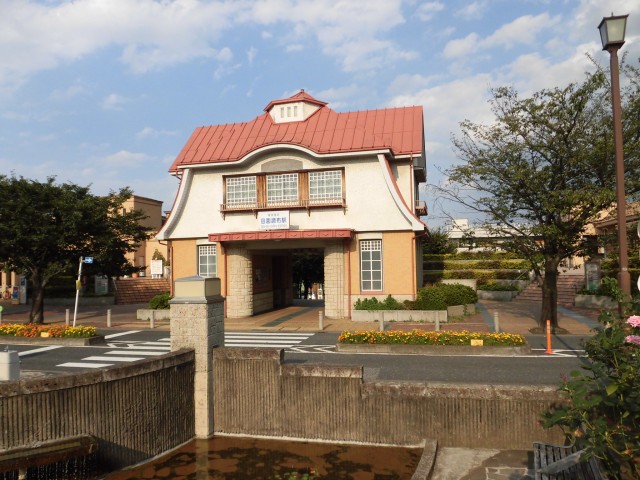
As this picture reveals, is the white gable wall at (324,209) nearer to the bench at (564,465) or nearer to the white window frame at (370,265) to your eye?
the white window frame at (370,265)

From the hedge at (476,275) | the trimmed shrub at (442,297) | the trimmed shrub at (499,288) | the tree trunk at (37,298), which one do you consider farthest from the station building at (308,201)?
the trimmed shrub at (499,288)

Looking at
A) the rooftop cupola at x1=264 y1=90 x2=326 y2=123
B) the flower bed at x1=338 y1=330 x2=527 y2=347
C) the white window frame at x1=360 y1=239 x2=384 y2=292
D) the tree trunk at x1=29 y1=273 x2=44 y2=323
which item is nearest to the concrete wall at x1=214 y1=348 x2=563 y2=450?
the flower bed at x1=338 y1=330 x2=527 y2=347

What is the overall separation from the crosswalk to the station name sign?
6.09 metres

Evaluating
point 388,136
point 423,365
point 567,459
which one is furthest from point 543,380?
point 388,136

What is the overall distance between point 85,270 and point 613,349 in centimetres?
2721

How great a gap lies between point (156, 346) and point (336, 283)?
9717 millimetres

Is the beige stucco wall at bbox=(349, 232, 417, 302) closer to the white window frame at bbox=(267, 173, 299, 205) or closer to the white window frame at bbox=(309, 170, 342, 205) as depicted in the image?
the white window frame at bbox=(309, 170, 342, 205)

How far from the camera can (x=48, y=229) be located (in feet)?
75.5

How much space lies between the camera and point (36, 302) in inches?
963

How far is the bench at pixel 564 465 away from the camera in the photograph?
5.47m

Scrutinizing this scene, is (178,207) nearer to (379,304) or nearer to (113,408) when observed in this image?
(379,304)

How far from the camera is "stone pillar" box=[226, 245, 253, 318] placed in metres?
25.5

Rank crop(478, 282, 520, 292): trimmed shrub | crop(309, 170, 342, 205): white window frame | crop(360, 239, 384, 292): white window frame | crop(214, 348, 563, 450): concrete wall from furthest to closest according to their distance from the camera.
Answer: crop(478, 282, 520, 292): trimmed shrub, crop(309, 170, 342, 205): white window frame, crop(360, 239, 384, 292): white window frame, crop(214, 348, 563, 450): concrete wall

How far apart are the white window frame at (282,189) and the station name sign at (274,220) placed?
92 cm
